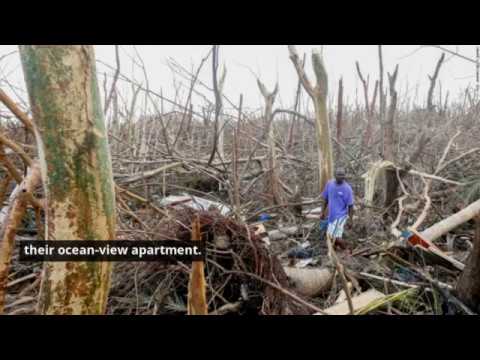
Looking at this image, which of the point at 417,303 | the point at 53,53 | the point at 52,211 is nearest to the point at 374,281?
the point at 417,303

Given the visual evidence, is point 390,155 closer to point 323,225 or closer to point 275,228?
point 323,225

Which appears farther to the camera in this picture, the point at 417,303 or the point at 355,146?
the point at 355,146

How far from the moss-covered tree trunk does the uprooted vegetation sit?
1.51ft

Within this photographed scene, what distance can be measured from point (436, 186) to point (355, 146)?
5.86 ft

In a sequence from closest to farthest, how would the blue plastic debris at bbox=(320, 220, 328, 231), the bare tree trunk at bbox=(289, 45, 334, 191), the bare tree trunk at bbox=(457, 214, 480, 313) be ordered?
the bare tree trunk at bbox=(457, 214, 480, 313)
the blue plastic debris at bbox=(320, 220, 328, 231)
the bare tree trunk at bbox=(289, 45, 334, 191)

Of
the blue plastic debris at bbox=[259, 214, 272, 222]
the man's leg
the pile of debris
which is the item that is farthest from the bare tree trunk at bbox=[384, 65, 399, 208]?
the pile of debris

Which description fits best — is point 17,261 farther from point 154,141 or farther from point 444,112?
point 444,112

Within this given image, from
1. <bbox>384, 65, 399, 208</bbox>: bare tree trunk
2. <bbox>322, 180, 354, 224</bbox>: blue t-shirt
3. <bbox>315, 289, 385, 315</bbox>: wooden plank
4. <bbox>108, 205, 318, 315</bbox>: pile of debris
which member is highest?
<bbox>384, 65, 399, 208</bbox>: bare tree trunk

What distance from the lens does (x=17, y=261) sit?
2.41 meters

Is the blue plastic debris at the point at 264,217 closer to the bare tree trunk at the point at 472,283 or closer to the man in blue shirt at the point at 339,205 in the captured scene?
the man in blue shirt at the point at 339,205

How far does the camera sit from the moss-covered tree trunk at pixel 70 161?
1.08 metres

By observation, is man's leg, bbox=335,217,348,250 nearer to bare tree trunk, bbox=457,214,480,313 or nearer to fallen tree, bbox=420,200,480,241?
fallen tree, bbox=420,200,480,241

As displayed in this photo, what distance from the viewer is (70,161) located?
3.63ft

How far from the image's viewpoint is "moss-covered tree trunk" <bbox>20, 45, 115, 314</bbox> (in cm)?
108
